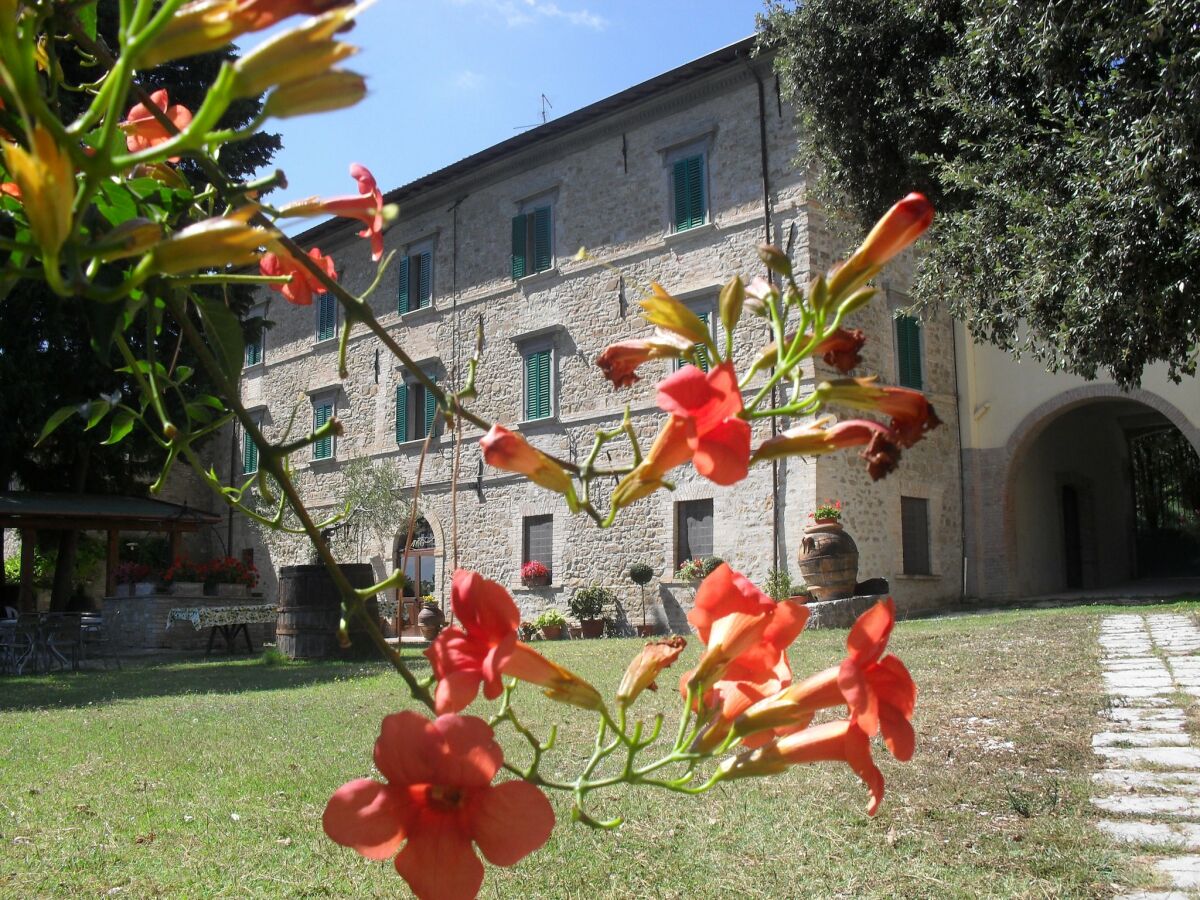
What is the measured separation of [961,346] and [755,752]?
16.6m

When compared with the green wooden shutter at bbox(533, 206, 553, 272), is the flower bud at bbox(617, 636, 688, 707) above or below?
below

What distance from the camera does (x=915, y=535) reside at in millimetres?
15508

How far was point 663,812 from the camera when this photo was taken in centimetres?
446

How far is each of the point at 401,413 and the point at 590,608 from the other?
595 cm

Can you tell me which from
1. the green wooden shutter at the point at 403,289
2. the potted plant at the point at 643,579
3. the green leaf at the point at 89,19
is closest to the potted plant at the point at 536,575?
the potted plant at the point at 643,579

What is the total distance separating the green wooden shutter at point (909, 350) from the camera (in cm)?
1542

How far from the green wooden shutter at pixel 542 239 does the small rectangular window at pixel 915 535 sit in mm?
6968

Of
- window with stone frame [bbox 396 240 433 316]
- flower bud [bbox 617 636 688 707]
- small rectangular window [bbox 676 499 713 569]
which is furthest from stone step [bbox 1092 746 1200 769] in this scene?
window with stone frame [bbox 396 240 433 316]

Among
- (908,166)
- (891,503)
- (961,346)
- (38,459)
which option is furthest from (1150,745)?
(38,459)

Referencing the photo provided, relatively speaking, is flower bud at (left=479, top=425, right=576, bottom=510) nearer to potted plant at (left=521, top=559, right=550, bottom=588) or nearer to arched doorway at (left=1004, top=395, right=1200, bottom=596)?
arched doorway at (left=1004, top=395, right=1200, bottom=596)

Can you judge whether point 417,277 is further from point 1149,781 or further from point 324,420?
point 1149,781

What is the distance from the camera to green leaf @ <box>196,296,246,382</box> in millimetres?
938

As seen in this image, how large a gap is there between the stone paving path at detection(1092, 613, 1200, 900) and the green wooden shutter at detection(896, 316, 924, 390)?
7.35 meters

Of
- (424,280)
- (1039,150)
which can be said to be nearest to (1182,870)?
(1039,150)
